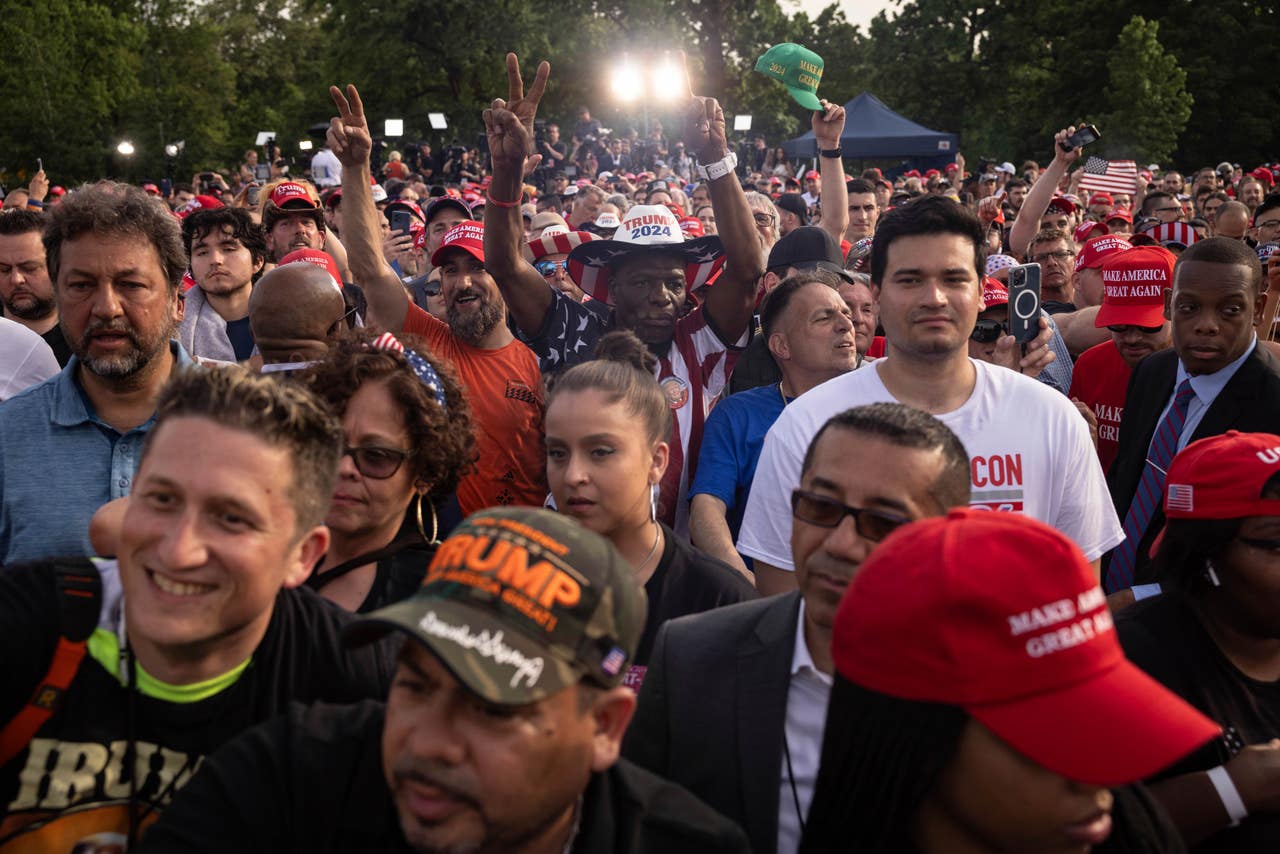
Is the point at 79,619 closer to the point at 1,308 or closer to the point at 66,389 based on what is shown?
the point at 66,389

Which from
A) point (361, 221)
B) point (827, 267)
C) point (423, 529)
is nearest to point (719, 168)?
point (827, 267)

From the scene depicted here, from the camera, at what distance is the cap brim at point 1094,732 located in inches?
64.3

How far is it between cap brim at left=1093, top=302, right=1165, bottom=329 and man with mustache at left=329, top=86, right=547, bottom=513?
2834mm

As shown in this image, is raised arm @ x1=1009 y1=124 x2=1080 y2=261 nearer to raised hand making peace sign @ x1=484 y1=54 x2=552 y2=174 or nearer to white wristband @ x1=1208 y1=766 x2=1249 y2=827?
raised hand making peace sign @ x1=484 y1=54 x2=552 y2=174

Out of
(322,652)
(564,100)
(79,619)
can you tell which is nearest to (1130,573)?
(322,652)

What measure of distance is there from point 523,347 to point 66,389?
218 centimetres

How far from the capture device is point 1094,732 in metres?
1.65

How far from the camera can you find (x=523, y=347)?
16.5 feet

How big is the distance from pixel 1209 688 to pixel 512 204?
3.42 m

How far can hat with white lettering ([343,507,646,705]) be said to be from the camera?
1.64 metres

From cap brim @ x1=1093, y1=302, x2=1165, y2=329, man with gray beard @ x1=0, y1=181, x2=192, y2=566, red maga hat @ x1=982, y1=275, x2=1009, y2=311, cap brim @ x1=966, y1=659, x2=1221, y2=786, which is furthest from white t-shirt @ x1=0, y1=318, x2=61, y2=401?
cap brim @ x1=1093, y1=302, x2=1165, y2=329


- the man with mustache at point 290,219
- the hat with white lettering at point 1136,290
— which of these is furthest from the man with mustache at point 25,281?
the hat with white lettering at point 1136,290

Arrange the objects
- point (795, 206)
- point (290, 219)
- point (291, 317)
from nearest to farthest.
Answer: point (291, 317) < point (290, 219) < point (795, 206)

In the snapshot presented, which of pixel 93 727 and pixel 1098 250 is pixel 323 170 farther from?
pixel 93 727
